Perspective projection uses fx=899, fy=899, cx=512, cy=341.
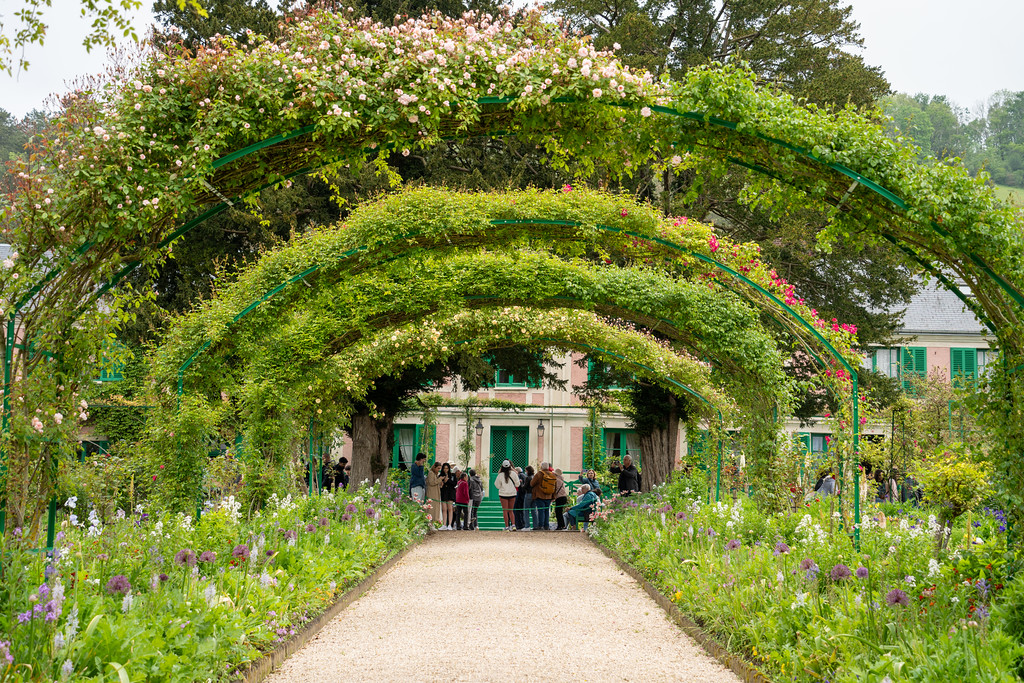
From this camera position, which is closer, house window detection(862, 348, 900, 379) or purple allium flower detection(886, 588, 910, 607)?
purple allium flower detection(886, 588, 910, 607)

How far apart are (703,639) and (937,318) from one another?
28.5 metres

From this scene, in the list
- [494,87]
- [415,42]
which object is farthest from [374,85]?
[494,87]

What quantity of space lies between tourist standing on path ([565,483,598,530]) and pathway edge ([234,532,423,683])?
7.81 m

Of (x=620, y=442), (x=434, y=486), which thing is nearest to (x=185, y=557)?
(x=434, y=486)

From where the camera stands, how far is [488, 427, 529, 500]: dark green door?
2864 cm

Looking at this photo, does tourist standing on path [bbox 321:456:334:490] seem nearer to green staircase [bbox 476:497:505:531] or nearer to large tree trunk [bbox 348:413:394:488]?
large tree trunk [bbox 348:413:394:488]

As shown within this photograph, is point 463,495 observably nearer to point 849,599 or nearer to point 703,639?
point 703,639

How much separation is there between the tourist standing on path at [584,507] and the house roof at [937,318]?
685 inches

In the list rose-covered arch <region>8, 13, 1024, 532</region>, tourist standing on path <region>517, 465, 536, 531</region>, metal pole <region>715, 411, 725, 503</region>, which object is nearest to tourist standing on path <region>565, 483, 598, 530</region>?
tourist standing on path <region>517, 465, 536, 531</region>

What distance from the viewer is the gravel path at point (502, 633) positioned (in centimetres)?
574

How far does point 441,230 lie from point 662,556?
4.39 m

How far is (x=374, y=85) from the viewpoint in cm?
499

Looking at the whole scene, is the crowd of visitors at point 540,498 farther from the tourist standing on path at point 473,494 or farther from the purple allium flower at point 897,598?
the purple allium flower at point 897,598

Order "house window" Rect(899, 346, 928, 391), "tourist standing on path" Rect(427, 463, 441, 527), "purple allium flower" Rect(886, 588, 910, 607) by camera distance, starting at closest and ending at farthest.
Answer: "purple allium flower" Rect(886, 588, 910, 607), "tourist standing on path" Rect(427, 463, 441, 527), "house window" Rect(899, 346, 928, 391)
